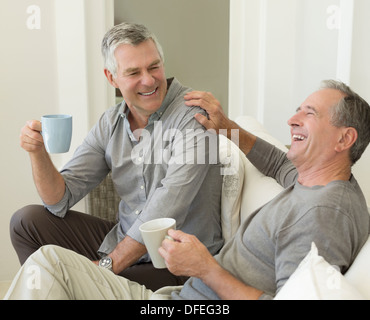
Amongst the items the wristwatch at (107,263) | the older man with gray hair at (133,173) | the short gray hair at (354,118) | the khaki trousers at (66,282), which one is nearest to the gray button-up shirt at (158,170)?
the older man with gray hair at (133,173)

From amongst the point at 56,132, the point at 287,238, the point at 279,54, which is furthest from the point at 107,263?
the point at 279,54

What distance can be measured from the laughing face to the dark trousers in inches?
26.8

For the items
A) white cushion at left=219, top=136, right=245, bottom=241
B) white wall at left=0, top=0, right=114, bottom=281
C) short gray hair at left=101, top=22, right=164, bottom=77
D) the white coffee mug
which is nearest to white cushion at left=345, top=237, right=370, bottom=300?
the white coffee mug

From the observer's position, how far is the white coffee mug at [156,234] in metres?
1.34

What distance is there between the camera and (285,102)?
9.34 ft

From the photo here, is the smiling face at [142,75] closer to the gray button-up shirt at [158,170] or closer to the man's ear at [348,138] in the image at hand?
the gray button-up shirt at [158,170]

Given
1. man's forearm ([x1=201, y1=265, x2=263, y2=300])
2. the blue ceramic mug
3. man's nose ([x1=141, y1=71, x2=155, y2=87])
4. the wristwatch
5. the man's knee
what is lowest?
the wristwatch

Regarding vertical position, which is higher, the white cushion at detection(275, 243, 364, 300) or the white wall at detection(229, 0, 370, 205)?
the white wall at detection(229, 0, 370, 205)

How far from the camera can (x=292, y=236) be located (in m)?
1.27

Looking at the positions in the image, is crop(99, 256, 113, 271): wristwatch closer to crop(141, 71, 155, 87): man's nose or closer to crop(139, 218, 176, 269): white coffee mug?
crop(139, 218, 176, 269): white coffee mug

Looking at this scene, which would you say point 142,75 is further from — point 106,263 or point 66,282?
point 66,282

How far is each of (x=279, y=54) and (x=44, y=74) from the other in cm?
125

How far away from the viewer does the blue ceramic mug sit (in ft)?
5.31
